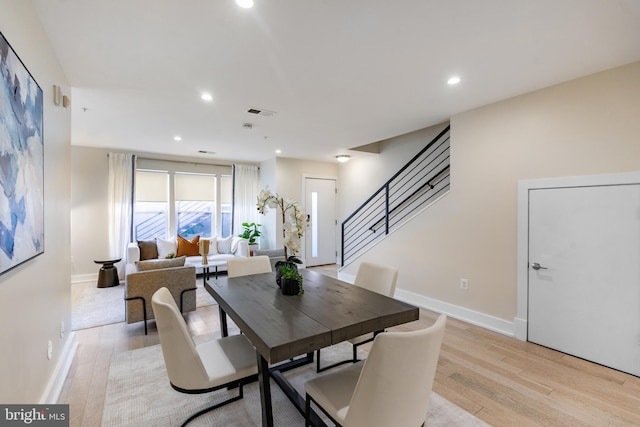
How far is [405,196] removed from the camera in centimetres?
533

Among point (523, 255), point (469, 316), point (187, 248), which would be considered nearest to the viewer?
point (523, 255)

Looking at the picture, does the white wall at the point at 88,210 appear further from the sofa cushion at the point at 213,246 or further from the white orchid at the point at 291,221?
the white orchid at the point at 291,221

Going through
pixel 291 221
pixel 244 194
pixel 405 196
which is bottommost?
pixel 291 221

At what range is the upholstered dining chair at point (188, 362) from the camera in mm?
1502

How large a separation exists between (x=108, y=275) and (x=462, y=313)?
19.1 feet

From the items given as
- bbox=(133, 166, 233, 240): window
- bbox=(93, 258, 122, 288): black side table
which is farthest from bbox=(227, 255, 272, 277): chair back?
bbox=(133, 166, 233, 240): window

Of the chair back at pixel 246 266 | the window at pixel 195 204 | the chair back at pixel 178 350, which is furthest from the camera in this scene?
the window at pixel 195 204

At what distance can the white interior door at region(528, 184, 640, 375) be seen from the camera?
2.40 meters

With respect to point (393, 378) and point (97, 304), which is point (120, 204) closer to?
point (97, 304)

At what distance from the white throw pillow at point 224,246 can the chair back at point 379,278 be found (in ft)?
14.4

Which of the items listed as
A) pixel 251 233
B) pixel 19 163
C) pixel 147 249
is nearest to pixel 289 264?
pixel 19 163

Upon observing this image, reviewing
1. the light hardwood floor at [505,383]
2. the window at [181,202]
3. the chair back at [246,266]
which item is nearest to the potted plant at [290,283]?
the chair back at [246,266]

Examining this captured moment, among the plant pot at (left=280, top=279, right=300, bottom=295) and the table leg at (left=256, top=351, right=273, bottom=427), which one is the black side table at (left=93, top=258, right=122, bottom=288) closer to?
Answer: the plant pot at (left=280, top=279, right=300, bottom=295)

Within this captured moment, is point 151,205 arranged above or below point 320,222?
above
